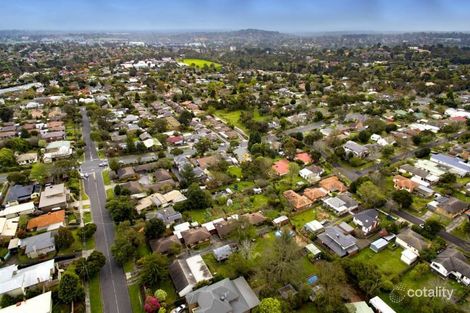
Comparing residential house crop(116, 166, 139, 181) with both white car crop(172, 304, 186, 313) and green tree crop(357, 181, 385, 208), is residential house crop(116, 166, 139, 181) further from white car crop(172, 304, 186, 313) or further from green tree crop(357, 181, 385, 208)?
green tree crop(357, 181, 385, 208)

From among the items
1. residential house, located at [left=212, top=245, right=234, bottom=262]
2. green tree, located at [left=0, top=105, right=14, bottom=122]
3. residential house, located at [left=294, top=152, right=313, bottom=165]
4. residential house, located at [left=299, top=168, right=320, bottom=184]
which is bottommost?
residential house, located at [left=212, top=245, right=234, bottom=262]

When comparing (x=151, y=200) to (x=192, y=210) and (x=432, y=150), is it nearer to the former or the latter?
(x=192, y=210)

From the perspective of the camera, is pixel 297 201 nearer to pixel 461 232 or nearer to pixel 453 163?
pixel 461 232

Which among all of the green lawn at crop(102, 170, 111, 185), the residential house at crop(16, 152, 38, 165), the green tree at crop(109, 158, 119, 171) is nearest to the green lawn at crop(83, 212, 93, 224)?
the green lawn at crop(102, 170, 111, 185)

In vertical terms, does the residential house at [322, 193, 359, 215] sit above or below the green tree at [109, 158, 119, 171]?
below

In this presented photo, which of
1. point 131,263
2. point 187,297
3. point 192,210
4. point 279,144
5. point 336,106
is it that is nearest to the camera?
point 187,297

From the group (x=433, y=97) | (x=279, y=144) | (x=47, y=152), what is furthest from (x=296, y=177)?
(x=433, y=97)
